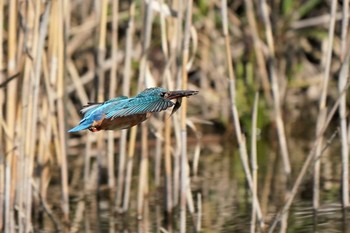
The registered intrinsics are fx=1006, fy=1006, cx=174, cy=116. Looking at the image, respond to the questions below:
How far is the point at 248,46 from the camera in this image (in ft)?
24.8

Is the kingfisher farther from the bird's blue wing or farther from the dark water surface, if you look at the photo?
the dark water surface

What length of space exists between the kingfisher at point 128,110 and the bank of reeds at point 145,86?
2.70ft

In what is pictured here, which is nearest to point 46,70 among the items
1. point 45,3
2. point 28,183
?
point 45,3

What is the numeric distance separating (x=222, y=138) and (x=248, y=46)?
782 millimetres

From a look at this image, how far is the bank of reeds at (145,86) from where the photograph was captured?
4531 millimetres

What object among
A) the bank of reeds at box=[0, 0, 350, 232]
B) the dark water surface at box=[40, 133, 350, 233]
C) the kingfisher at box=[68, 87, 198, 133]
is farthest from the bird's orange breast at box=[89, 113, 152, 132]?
the dark water surface at box=[40, 133, 350, 233]

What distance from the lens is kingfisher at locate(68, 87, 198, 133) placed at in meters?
3.16

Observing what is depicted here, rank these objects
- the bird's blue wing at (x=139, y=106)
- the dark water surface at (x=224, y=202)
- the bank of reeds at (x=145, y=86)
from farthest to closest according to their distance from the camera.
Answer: the dark water surface at (x=224, y=202) → the bank of reeds at (x=145, y=86) → the bird's blue wing at (x=139, y=106)

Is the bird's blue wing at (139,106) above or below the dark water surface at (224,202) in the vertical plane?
above

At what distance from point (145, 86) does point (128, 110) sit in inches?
74.4

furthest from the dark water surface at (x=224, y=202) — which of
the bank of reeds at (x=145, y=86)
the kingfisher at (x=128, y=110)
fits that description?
the kingfisher at (x=128, y=110)

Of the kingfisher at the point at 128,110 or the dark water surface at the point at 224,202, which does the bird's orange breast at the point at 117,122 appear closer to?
the kingfisher at the point at 128,110

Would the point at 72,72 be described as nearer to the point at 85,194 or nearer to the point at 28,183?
the point at 85,194

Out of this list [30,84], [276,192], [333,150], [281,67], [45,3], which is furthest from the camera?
[281,67]
